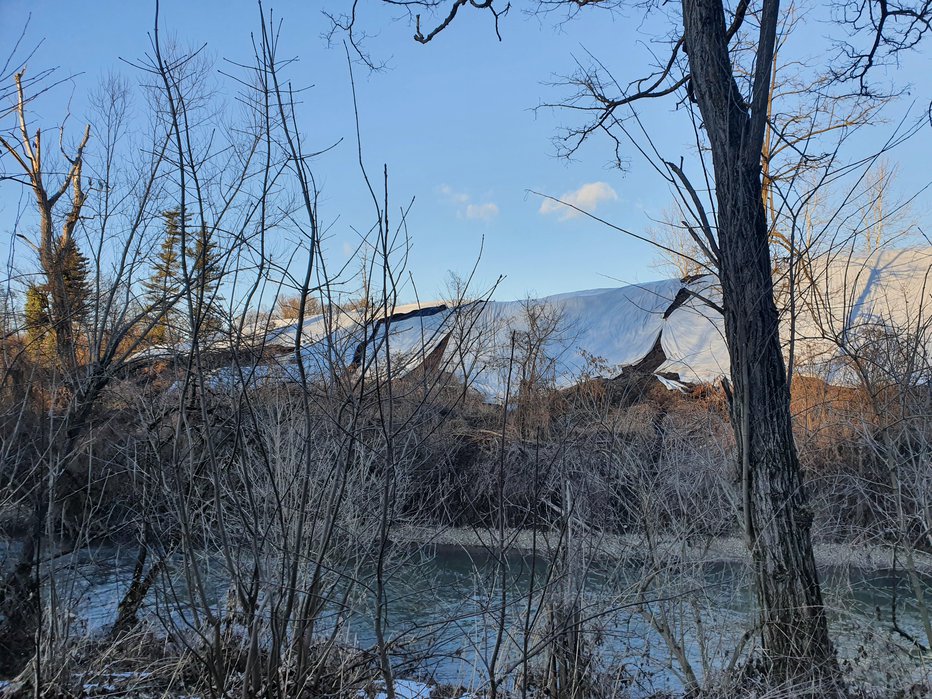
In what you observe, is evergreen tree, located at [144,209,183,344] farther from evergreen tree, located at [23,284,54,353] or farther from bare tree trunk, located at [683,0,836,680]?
bare tree trunk, located at [683,0,836,680]

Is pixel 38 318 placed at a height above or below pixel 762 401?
above

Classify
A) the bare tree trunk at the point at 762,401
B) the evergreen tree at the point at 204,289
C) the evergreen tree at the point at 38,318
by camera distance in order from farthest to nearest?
the evergreen tree at the point at 38,318, the bare tree trunk at the point at 762,401, the evergreen tree at the point at 204,289

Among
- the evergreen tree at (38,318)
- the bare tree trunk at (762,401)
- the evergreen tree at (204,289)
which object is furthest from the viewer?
the evergreen tree at (38,318)

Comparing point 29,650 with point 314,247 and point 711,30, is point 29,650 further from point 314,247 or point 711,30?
point 711,30

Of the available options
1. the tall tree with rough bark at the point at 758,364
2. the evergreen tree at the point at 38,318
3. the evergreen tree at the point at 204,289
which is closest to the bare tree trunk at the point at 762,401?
the tall tree with rough bark at the point at 758,364

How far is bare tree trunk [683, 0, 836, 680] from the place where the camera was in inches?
150

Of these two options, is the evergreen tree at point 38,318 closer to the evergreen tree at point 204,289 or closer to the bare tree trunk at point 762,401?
the evergreen tree at point 204,289

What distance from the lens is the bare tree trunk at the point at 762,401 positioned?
3.81 metres

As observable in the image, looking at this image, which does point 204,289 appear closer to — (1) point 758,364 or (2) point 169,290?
(2) point 169,290

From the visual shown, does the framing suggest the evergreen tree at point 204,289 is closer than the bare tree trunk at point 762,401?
Yes

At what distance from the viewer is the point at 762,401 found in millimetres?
3986

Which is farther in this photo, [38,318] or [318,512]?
[38,318]

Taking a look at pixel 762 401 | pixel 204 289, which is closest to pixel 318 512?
pixel 204 289

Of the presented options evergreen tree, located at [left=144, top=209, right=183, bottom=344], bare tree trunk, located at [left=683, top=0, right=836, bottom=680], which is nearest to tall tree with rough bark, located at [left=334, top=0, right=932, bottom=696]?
bare tree trunk, located at [left=683, top=0, right=836, bottom=680]
